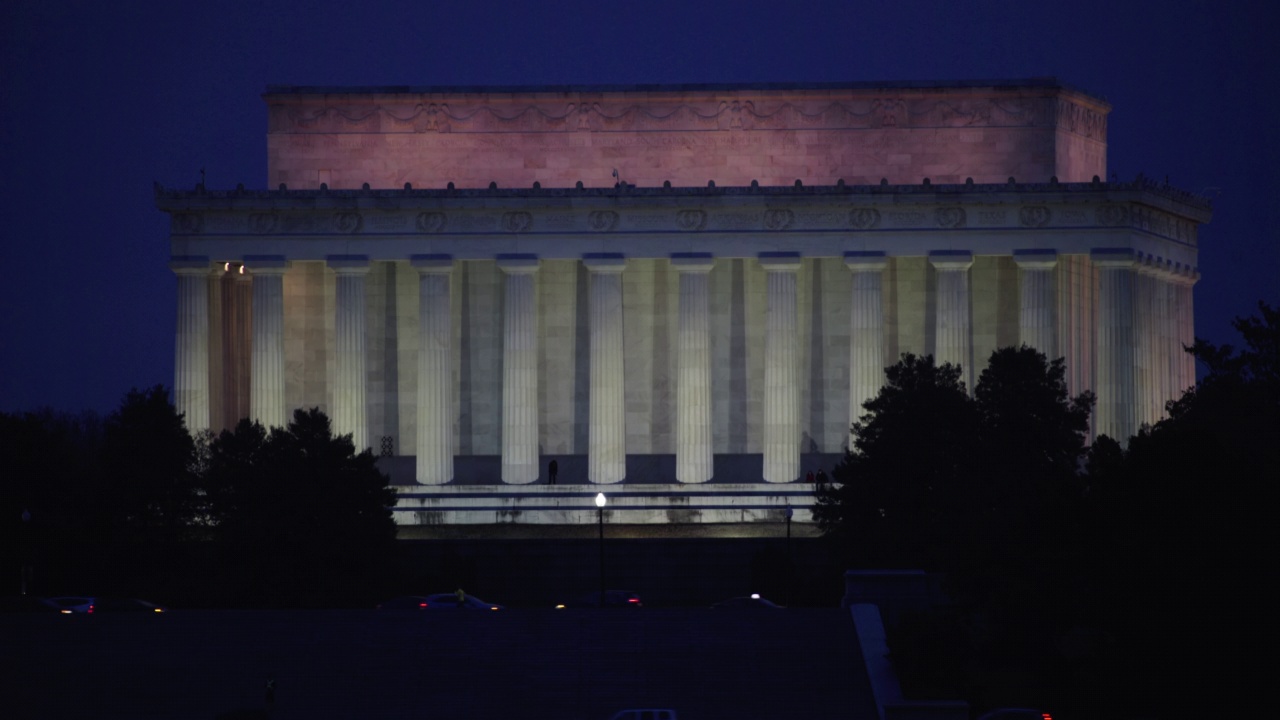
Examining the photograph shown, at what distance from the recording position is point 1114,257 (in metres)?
102

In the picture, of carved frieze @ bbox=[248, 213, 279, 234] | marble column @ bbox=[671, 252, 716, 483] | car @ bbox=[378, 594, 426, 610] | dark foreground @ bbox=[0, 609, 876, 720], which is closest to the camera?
dark foreground @ bbox=[0, 609, 876, 720]

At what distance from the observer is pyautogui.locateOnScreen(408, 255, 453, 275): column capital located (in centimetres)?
10350

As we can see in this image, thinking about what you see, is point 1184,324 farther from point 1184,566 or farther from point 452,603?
point 1184,566

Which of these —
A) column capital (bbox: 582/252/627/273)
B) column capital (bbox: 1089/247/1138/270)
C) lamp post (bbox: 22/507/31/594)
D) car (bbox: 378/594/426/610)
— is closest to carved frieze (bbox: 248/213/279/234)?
column capital (bbox: 582/252/627/273)

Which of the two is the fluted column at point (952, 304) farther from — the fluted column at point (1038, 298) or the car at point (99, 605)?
the car at point (99, 605)

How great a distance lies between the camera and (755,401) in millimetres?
109562

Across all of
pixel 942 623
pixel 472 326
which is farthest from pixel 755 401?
pixel 942 623

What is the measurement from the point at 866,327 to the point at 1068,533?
3937cm

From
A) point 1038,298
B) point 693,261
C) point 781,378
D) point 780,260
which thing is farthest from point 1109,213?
point 693,261

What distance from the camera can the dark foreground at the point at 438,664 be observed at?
67.5 metres

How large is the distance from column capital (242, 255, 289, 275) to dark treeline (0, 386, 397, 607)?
15336mm

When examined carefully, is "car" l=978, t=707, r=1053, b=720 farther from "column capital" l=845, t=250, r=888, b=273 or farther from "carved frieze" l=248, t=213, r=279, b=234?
"carved frieze" l=248, t=213, r=279, b=234

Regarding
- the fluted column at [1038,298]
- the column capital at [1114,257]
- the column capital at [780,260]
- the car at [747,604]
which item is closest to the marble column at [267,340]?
the column capital at [780,260]

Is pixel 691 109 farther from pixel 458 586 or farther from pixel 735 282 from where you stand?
pixel 458 586
